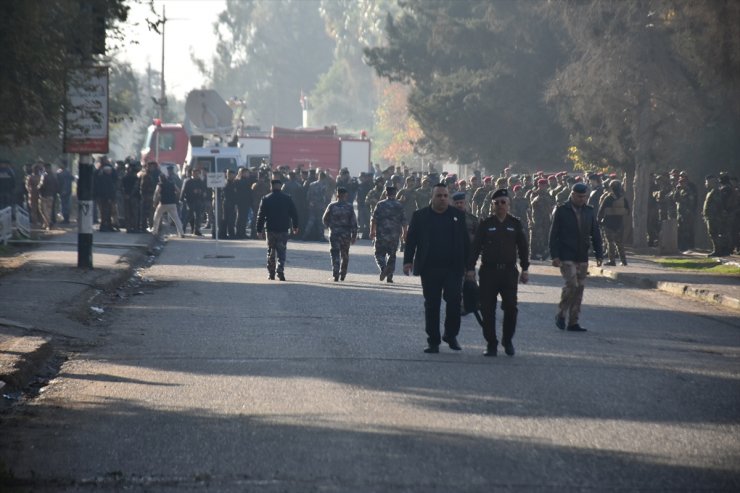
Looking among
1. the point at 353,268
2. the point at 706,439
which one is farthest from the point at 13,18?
the point at 353,268

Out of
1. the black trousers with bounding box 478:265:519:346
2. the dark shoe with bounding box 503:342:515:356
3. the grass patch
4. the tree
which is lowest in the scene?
the dark shoe with bounding box 503:342:515:356

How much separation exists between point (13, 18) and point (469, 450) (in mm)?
6231

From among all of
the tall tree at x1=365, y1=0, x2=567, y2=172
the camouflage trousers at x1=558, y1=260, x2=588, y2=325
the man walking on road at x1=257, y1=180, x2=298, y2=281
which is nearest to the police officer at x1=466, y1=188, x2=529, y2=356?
the camouflage trousers at x1=558, y1=260, x2=588, y2=325

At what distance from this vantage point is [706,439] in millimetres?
9234

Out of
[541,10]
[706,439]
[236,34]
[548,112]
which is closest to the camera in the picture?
[706,439]

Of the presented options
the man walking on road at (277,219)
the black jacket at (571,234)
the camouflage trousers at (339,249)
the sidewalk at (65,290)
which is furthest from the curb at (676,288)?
the man walking on road at (277,219)

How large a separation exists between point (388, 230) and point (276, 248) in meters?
2.10

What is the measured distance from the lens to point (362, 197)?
40.8 meters

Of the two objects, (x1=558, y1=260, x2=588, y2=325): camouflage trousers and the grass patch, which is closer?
(x1=558, y1=260, x2=588, y2=325): camouflage trousers

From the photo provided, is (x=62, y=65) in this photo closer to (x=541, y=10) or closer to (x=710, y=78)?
(x=710, y=78)

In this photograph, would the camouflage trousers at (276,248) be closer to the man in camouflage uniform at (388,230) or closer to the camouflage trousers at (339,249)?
the camouflage trousers at (339,249)

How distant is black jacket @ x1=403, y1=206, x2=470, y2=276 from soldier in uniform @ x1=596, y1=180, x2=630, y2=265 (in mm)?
13901

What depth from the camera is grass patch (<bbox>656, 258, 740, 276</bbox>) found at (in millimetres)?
26408

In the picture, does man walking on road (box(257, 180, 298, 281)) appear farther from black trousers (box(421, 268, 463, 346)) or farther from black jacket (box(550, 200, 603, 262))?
black trousers (box(421, 268, 463, 346))
